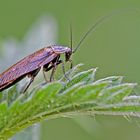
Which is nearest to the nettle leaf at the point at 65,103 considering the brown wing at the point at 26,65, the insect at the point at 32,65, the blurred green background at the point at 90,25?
the insect at the point at 32,65

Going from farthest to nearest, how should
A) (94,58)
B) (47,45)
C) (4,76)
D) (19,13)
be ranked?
(19,13) < (94,58) < (47,45) < (4,76)

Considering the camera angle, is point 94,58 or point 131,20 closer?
point 94,58

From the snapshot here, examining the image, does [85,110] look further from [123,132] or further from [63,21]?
[63,21]

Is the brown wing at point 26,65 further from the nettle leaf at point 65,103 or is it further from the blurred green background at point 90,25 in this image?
the blurred green background at point 90,25

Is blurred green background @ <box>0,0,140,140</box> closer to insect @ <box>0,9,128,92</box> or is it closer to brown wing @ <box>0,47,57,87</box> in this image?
insect @ <box>0,9,128,92</box>

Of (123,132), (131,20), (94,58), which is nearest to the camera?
(123,132)

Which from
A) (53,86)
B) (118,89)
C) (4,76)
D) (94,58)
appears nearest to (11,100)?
(53,86)

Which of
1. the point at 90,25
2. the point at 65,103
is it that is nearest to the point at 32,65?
the point at 65,103
